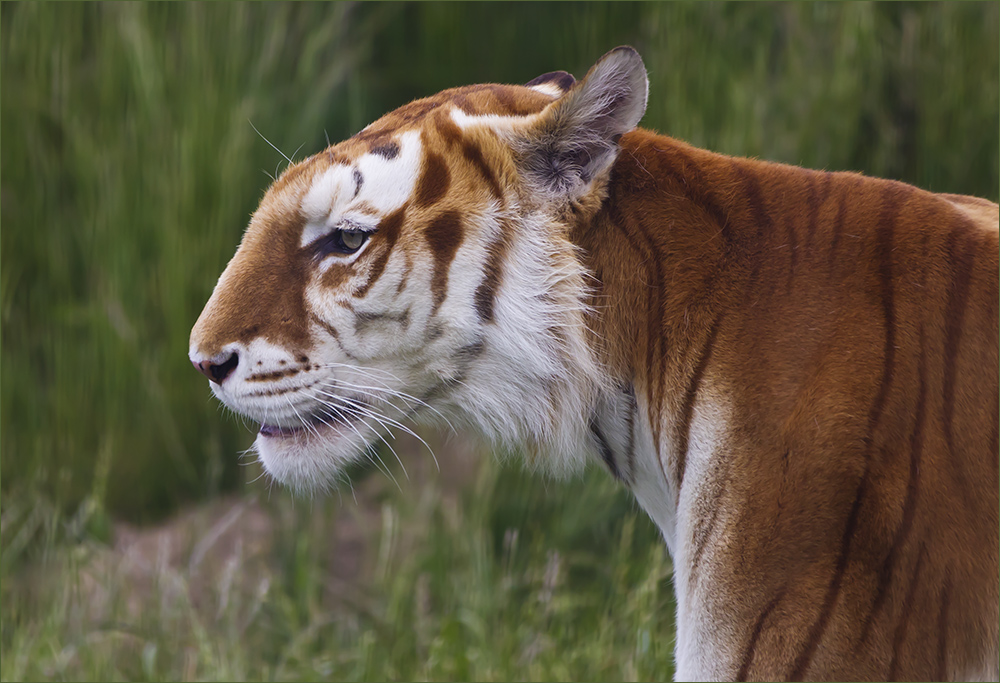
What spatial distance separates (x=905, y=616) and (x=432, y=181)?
3.85ft

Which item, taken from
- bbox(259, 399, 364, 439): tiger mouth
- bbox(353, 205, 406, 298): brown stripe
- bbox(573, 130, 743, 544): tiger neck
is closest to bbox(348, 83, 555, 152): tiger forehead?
bbox(353, 205, 406, 298): brown stripe

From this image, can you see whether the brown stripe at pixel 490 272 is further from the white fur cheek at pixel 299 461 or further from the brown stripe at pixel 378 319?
the white fur cheek at pixel 299 461

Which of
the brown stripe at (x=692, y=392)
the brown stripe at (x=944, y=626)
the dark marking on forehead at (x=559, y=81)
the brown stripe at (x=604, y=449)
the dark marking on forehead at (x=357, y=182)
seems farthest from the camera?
the dark marking on forehead at (x=559, y=81)

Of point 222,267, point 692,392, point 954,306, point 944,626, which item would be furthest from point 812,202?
point 222,267

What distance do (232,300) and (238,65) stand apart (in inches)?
108

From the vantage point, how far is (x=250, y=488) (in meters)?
4.26

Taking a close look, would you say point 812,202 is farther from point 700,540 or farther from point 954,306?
point 700,540

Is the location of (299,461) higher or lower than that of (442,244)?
lower

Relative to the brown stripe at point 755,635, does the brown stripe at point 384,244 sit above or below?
above

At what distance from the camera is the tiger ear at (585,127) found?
6.16 feet

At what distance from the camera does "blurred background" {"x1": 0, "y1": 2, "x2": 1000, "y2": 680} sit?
11.4 feet

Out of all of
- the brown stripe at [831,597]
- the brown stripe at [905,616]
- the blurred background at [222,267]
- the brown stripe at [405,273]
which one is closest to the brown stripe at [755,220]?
the brown stripe at [831,597]

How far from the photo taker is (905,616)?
5.49 feet

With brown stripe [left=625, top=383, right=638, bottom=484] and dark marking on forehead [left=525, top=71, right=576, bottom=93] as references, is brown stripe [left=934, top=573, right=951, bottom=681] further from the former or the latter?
dark marking on forehead [left=525, top=71, right=576, bottom=93]
